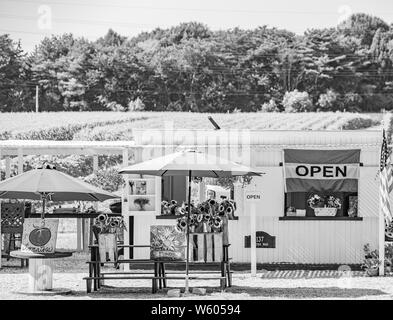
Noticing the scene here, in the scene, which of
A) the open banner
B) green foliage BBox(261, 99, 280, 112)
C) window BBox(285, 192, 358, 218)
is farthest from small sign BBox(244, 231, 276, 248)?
green foliage BBox(261, 99, 280, 112)

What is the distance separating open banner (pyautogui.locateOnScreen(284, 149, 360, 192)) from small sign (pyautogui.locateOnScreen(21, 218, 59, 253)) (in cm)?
449

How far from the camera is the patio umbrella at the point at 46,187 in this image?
11.0 meters

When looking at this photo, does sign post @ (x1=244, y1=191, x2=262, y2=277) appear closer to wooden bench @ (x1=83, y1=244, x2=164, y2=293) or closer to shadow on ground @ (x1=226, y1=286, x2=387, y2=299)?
shadow on ground @ (x1=226, y1=286, x2=387, y2=299)

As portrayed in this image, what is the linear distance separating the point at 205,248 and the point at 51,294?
202 cm

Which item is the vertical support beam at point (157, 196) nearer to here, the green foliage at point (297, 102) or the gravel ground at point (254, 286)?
the gravel ground at point (254, 286)

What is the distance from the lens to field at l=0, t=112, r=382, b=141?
141 ft

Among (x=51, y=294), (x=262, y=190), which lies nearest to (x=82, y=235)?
(x=262, y=190)

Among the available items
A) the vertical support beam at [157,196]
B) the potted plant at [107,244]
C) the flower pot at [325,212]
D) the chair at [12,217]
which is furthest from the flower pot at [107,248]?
the flower pot at [325,212]

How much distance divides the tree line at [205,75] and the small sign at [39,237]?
34.9 meters

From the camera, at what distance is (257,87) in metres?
52.7

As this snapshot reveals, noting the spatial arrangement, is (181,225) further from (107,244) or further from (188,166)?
(107,244)

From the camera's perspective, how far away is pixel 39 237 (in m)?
11.3
